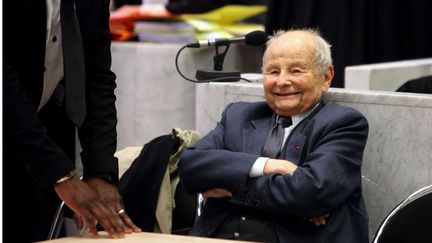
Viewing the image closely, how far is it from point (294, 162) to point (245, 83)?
0.63 m

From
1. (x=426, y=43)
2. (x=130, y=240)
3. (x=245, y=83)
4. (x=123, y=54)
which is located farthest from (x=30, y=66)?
(x=426, y=43)

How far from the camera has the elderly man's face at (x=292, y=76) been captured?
3.06 m

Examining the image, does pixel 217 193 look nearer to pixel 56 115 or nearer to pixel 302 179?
pixel 302 179

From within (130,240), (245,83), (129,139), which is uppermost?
(245,83)

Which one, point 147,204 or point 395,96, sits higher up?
point 395,96

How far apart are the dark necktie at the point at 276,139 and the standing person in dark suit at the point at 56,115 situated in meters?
0.52

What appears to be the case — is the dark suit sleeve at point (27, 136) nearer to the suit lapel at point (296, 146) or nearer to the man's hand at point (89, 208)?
the man's hand at point (89, 208)

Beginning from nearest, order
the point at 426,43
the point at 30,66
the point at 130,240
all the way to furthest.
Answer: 1. the point at 130,240
2. the point at 30,66
3. the point at 426,43

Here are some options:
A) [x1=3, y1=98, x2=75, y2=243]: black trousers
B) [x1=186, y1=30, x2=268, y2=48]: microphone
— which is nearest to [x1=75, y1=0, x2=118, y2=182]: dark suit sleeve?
[x1=3, y1=98, x2=75, y2=243]: black trousers

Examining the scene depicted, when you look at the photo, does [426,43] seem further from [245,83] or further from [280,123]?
[280,123]

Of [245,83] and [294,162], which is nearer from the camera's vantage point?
[294,162]

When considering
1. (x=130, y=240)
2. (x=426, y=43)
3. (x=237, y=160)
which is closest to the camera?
(x=130, y=240)

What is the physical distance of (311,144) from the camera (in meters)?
2.97

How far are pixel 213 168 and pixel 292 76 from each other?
401 millimetres
